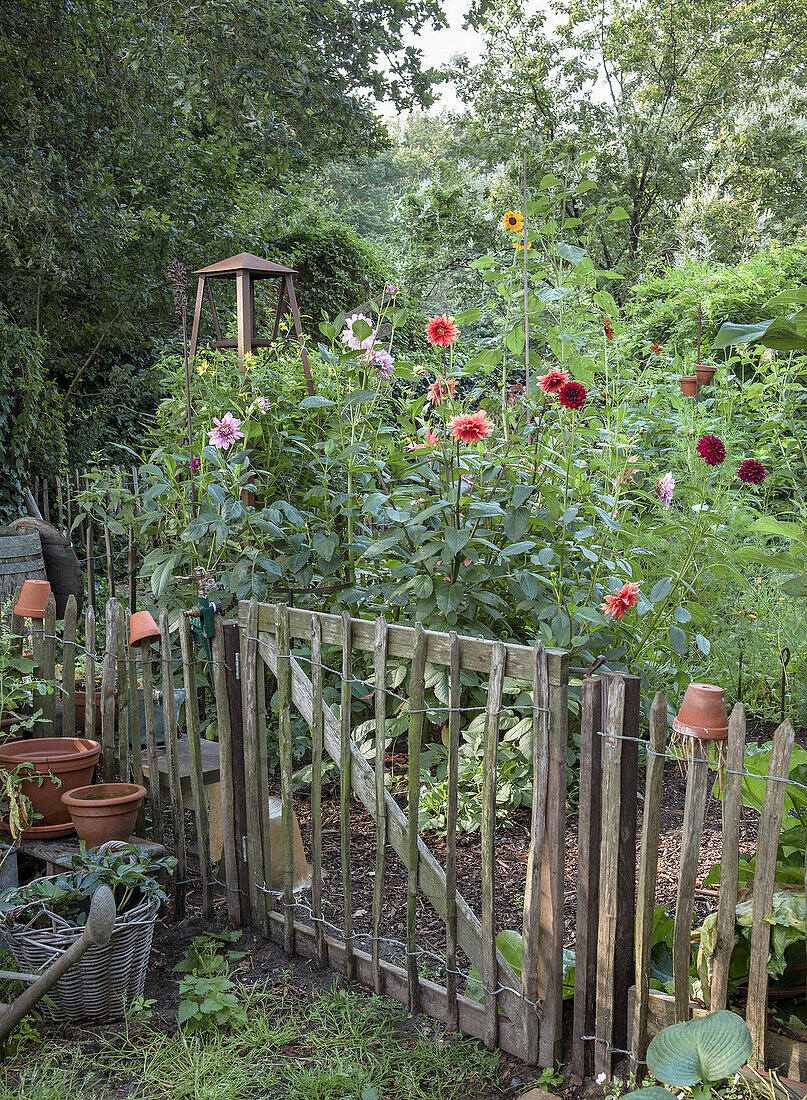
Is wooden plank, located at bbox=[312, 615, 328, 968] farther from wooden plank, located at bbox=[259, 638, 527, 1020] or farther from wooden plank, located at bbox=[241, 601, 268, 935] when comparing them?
wooden plank, located at bbox=[241, 601, 268, 935]

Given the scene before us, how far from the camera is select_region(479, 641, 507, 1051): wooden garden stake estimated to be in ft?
6.24

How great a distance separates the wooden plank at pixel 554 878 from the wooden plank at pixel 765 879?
41cm

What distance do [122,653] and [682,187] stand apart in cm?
1096

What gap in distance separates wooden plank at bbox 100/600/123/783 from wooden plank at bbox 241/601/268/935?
0.51m

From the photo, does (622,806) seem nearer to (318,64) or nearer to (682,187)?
(318,64)

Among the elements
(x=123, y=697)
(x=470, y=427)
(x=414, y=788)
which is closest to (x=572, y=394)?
(x=470, y=427)

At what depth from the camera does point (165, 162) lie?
22.3 ft

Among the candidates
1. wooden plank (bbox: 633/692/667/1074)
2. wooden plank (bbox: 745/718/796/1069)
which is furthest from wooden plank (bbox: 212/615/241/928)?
wooden plank (bbox: 745/718/796/1069)

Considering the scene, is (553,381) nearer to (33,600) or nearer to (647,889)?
(647,889)

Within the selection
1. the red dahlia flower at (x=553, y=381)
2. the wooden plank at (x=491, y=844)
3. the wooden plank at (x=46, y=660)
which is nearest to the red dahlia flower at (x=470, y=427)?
the red dahlia flower at (x=553, y=381)

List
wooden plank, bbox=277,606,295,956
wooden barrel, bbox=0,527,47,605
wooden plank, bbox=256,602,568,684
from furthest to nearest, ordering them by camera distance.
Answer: wooden barrel, bbox=0,527,47,605
wooden plank, bbox=277,606,295,956
wooden plank, bbox=256,602,568,684

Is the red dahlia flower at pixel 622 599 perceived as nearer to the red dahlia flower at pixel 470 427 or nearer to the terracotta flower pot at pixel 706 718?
the red dahlia flower at pixel 470 427

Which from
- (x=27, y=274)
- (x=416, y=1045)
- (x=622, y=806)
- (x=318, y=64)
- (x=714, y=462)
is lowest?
(x=416, y=1045)

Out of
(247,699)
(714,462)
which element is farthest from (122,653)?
(714,462)
